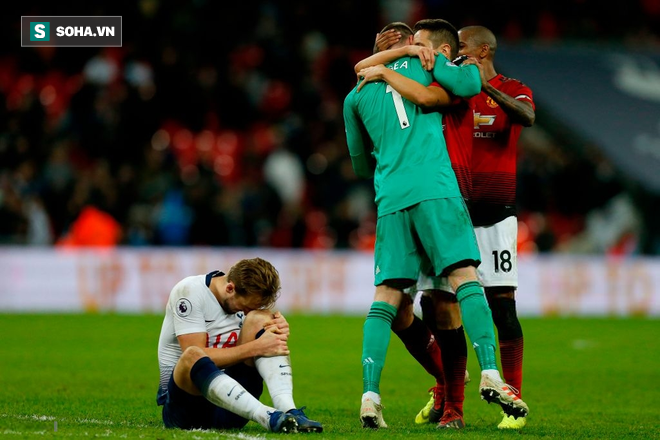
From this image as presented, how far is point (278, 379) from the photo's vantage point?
5.62 meters

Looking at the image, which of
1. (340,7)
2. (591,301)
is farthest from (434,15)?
(591,301)

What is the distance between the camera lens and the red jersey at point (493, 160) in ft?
22.0

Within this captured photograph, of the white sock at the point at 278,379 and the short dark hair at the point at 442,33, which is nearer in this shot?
the white sock at the point at 278,379

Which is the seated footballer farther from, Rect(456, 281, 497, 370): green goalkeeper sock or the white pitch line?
Rect(456, 281, 497, 370): green goalkeeper sock

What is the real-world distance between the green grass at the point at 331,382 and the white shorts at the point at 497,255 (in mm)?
878

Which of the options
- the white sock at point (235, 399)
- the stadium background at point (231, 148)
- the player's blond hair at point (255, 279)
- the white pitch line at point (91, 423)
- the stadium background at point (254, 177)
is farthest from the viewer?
the stadium background at point (231, 148)

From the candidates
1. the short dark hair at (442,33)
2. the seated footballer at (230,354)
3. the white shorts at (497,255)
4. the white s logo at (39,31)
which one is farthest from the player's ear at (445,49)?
the white s logo at (39,31)

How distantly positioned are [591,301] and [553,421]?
11203 millimetres

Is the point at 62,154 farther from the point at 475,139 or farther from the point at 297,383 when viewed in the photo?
the point at 475,139

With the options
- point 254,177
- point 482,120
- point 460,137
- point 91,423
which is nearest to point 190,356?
point 91,423

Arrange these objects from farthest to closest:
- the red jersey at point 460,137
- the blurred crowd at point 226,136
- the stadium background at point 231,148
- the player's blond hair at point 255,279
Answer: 1. the blurred crowd at point 226,136
2. the stadium background at point 231,148
3. the red jersey at point 460,137
4. the player's blond hair at point 255,279

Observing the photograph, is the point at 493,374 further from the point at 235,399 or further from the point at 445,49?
the point at 445,49

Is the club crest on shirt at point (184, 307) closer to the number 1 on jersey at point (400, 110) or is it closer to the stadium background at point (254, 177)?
the number 1 on jersey at point (400, 110)

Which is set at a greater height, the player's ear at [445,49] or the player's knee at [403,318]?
the player's ear at [445,49]
